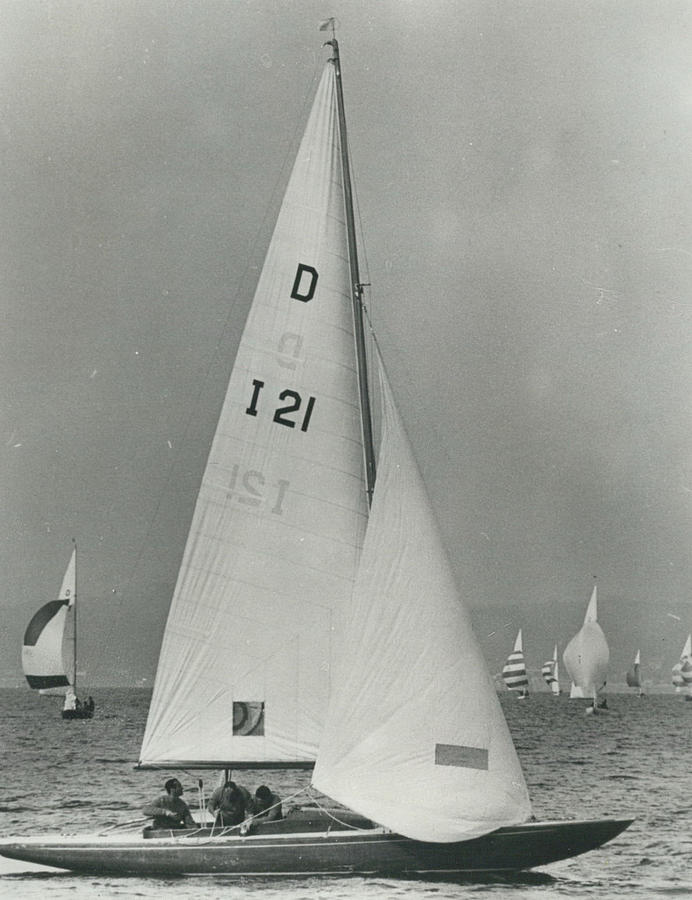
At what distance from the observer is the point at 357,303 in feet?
60.2

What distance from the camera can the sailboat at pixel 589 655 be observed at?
93500 millimetres

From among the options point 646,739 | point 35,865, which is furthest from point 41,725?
point 35,865

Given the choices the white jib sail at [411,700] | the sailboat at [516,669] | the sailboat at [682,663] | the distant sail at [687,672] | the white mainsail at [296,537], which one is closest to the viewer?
the white jib sail at [411,700]

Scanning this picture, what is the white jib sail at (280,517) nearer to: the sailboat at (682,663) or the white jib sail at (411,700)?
the white jib sail at (411,700)

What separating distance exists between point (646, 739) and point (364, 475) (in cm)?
6049

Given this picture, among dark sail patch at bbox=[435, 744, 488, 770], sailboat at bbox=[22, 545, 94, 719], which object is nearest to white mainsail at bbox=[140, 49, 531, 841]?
dark sail patch at bbox=[435, 744, 488, 770]

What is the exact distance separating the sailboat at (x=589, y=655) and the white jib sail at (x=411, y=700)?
7555 cm

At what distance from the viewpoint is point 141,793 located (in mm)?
37844

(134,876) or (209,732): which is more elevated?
(209,732)

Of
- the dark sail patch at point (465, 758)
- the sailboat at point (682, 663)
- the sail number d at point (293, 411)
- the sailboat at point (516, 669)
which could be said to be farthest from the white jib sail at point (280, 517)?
the sailboat at point (516, 669)

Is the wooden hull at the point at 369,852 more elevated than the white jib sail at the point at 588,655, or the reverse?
the white jib sail at the point at 588,655

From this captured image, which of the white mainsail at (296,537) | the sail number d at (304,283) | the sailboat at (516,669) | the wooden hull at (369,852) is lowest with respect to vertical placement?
the wooden hull at (369,852)

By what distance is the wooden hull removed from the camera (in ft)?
53.6

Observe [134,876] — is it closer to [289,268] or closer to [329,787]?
[329,787]
